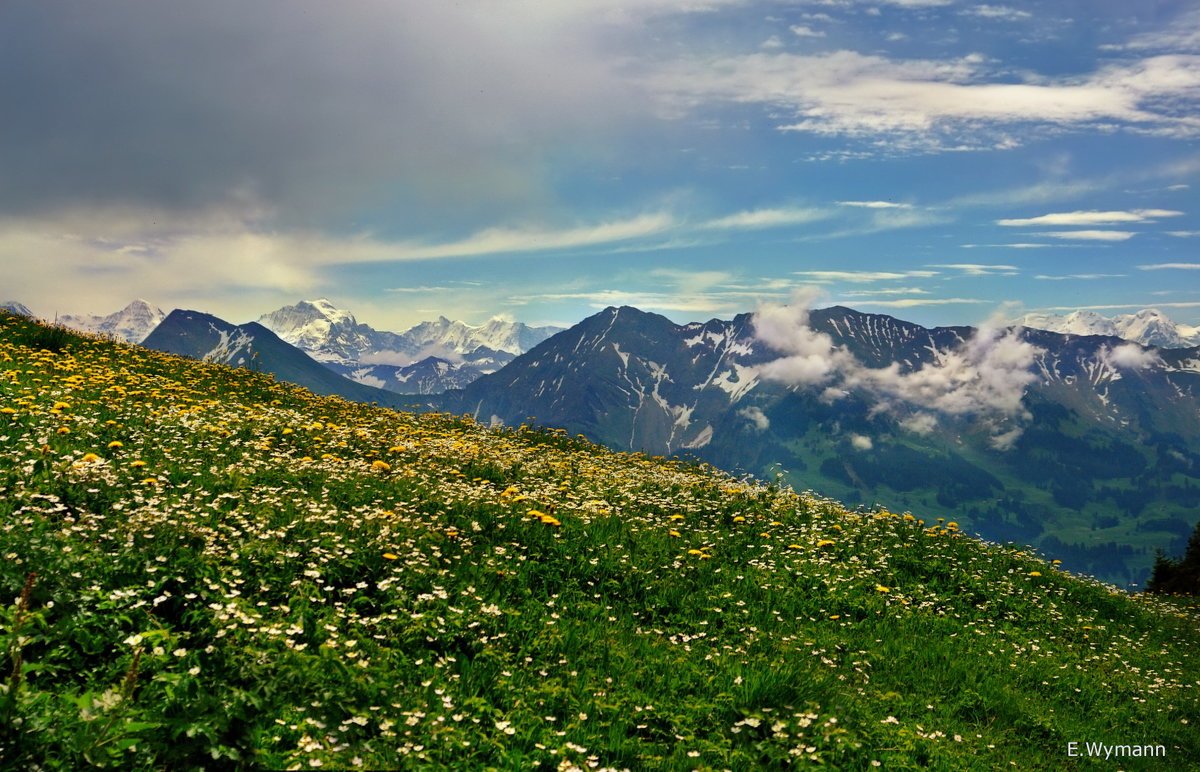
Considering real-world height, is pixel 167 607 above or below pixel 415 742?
above

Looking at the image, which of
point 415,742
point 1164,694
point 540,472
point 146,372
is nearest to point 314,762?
point 415,742

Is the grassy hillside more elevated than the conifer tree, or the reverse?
the grassy hillside

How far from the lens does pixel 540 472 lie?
1562cm

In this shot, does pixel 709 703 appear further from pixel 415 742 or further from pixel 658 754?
pixel 415 742

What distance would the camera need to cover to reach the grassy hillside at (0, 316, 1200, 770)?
553 centimetres

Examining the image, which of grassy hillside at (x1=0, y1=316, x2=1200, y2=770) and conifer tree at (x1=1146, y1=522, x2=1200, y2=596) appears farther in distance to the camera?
conifer tree at (x1=1146, y1=522, x2=1200, y2=596)

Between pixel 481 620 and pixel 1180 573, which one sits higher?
pixel 481 620

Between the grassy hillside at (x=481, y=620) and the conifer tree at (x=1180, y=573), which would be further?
the conifer tree at (x=1180, y=573)

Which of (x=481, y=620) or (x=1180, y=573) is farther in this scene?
(x=1180, y=573)

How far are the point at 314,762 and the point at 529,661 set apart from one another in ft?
9.85

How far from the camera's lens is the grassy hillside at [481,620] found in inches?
218

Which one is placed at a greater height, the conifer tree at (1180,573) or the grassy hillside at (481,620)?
the grassy hillside at (481,620)

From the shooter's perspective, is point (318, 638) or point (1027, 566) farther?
point (1027, 566)

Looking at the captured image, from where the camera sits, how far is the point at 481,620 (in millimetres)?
7855
